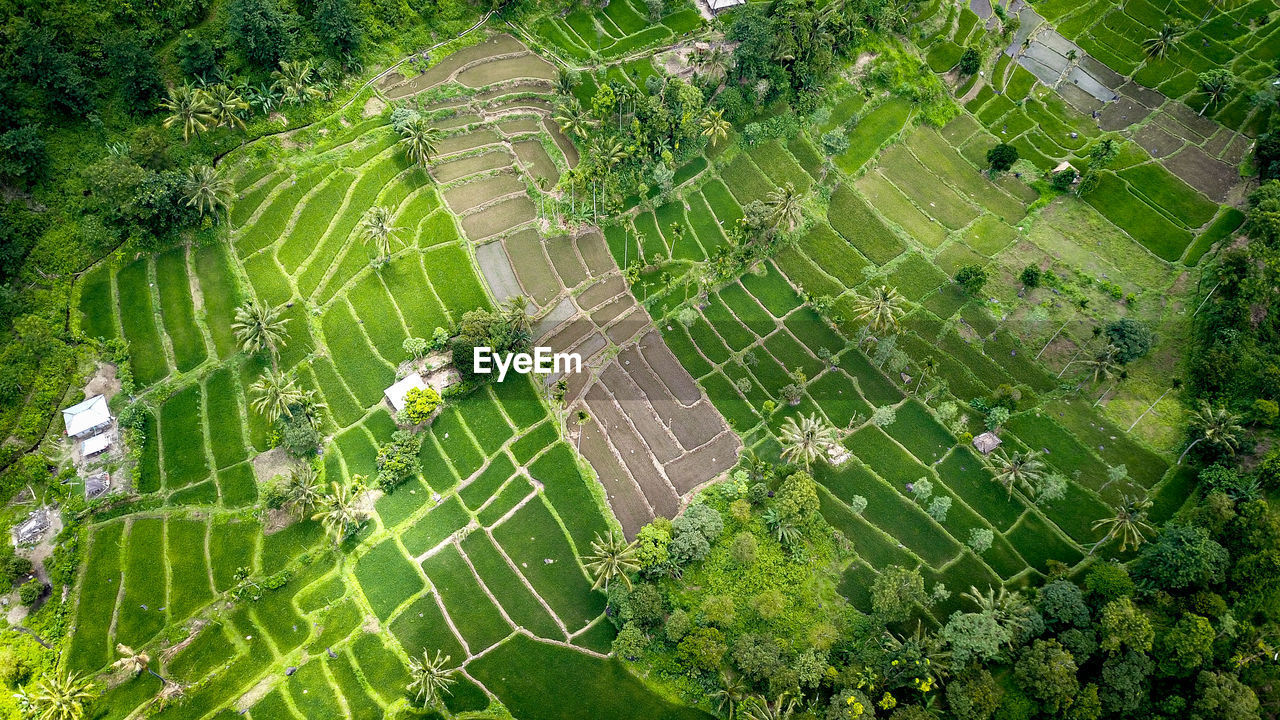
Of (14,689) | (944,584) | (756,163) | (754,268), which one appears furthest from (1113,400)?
(14,689)

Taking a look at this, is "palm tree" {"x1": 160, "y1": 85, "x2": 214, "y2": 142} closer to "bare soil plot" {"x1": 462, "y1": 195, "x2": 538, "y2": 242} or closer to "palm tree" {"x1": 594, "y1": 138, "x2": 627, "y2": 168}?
"bare soil plot" {"x1": 462, "y1": 195, "x2": 538, "y2": 242}

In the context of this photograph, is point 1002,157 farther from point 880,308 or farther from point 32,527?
point 32,527

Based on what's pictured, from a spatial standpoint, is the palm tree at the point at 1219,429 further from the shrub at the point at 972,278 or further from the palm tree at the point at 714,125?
the palm tree at the point at 714,125

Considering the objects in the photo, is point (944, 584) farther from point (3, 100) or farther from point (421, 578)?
point (3, 100)

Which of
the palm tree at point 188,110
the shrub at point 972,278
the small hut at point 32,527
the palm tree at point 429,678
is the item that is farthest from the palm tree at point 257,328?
the shrub at point 972,278

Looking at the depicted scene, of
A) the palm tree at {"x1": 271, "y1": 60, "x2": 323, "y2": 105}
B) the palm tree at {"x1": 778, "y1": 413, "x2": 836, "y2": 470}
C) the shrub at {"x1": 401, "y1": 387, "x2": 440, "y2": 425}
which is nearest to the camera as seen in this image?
the palm tree at {"x1": 778, "y1": 413, "x2": 836, "y2": 470}

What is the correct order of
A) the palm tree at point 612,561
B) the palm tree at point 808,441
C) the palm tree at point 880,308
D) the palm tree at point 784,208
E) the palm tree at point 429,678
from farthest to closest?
the palm tree at point 784,208
the palm tree at point 880,308
the palm tree at point 808,441
the palm tree at point 612,561
the palm tree at point 429,678

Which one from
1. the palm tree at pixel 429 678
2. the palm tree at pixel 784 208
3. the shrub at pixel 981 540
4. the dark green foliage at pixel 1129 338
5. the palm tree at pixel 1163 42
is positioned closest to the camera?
the palm tree at pixel 429 678

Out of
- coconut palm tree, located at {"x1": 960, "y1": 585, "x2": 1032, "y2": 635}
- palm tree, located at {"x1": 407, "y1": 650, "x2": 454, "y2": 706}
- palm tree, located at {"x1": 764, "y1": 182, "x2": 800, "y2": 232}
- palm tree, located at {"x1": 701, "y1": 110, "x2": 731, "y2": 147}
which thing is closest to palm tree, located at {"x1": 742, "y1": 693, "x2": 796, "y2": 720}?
coconut palm tree, located at {"x1": 960, "y1": 585, "x2": 1032, "y2": 635}
